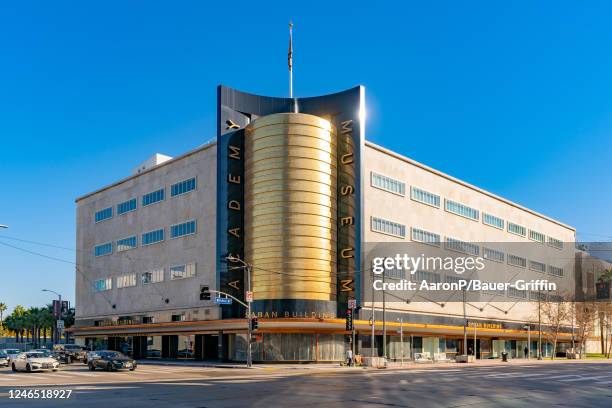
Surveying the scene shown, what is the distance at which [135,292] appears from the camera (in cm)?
8675

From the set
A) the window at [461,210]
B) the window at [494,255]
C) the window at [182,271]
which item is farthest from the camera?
the window at [494,255]

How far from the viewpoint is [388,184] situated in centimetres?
Result: 7975

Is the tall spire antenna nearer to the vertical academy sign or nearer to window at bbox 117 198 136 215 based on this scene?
the vertical academy sign

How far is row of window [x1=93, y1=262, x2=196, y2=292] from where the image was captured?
7794 cm

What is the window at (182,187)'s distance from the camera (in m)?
79.2

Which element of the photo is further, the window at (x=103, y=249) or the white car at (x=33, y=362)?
the window at (x=103, y=249)

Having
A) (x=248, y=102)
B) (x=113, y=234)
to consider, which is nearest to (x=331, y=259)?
(x=248, y=102)

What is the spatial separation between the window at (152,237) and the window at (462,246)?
38847 millimetres

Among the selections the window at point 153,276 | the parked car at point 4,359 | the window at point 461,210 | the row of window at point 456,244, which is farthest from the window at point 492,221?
the parked car at point 4,359

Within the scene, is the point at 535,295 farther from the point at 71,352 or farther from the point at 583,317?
the point at 71,352

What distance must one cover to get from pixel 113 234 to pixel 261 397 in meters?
71.7

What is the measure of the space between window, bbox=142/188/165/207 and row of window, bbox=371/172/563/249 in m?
27.8

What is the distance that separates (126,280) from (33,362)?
141 feet

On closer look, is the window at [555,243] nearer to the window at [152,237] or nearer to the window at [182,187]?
the window at [182,187]
